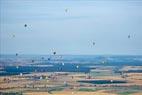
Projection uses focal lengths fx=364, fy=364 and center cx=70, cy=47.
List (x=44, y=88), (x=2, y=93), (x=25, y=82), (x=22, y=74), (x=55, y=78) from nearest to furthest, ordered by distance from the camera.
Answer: (x=2, y=93) → (x=44, y=88) → (x=25, y=82) → (x=55, y=78) → (x=22, y=74)

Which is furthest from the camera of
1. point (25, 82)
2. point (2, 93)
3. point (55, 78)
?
point (55, 78)

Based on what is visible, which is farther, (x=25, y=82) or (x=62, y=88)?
(x=25, y=82)

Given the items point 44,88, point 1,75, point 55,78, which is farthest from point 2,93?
point 55,78

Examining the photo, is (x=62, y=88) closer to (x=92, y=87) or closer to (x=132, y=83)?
(x=92, y=87)

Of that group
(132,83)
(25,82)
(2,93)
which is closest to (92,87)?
(132,83)

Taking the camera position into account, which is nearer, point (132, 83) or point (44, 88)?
point (44, 88)

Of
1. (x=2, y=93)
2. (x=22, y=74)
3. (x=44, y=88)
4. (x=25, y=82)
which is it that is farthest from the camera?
(x=22, y=74)

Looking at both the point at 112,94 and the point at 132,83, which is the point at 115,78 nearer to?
the point at 132,83

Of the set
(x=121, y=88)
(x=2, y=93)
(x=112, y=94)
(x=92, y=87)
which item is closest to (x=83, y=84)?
(x=92, y=87)
